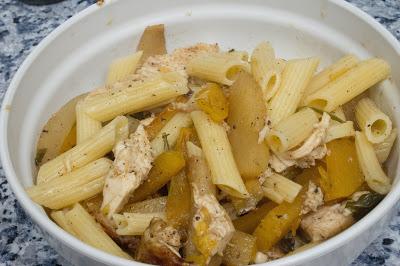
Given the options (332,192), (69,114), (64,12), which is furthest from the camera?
(64,12)

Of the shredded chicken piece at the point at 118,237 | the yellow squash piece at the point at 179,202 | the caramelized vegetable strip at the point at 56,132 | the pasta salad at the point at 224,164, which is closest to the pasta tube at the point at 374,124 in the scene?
the pasta salad at the point at 224,164

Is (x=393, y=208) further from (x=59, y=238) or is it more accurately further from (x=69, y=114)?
(x=69, y=114)

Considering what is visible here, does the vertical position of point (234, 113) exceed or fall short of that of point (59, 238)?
it exceeds it

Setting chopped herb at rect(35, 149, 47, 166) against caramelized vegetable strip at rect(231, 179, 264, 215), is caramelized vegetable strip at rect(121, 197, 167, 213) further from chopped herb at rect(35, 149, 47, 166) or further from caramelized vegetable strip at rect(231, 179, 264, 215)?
chopped herb at rect(35, 149, 47, 166)

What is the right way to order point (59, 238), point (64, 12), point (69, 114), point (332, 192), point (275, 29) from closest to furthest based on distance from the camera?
1. point (59, 238)
2. point (332, 192)
3. point (69, 114)
4. point (275, 29)
5. point (64, 12)

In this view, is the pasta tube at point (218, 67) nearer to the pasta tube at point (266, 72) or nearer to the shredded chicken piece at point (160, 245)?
the pasta tube at point (266, 72)

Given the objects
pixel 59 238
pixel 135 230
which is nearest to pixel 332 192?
pixel 135 230
